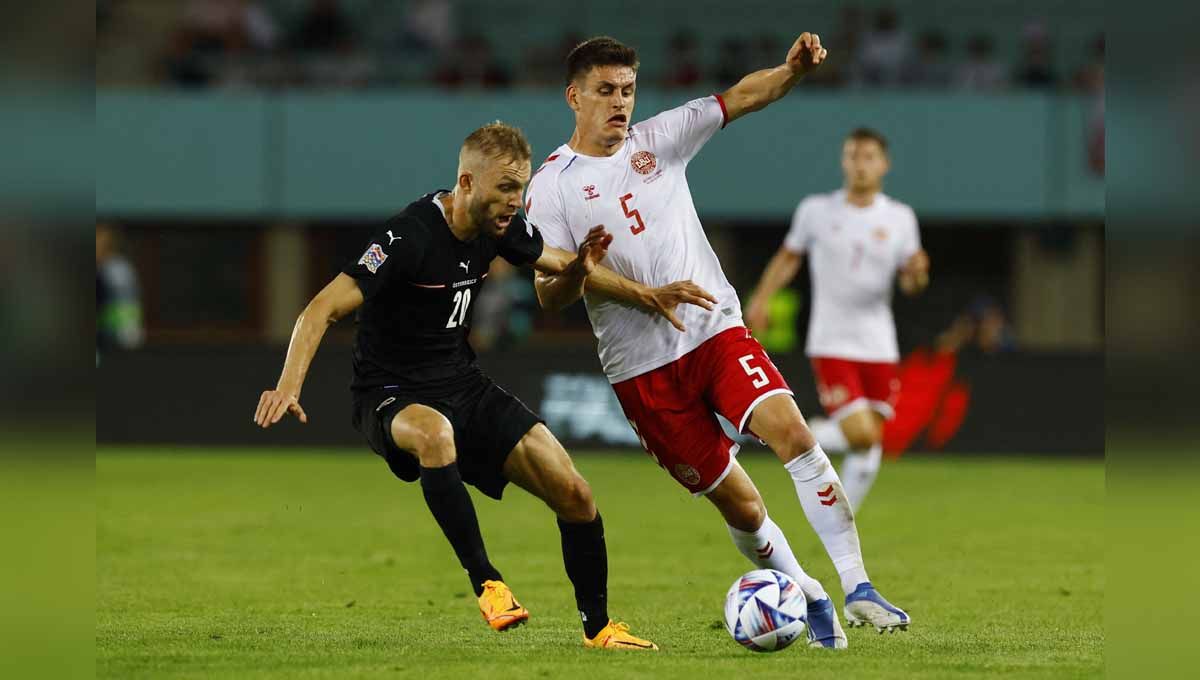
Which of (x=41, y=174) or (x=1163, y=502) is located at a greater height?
(x=41, y=174)

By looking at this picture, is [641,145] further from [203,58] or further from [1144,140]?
[203,58]

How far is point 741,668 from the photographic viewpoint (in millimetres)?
6242

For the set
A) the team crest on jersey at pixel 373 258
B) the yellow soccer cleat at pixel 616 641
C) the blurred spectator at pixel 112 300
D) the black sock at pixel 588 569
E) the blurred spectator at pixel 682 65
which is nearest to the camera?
the team crest on jersey at pixel 373 258

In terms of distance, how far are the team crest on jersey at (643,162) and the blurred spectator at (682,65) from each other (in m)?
16.5

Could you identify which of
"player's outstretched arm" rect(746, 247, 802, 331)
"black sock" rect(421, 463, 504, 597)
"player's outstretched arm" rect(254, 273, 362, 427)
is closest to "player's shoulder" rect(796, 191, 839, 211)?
"player's outstretched arm" rect(746, 247, 802, 331)

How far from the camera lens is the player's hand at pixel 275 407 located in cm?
621

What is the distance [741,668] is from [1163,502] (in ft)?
8.12

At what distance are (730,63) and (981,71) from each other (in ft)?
11.9

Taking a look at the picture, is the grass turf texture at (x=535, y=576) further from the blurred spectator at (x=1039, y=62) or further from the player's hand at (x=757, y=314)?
the blurred spectator at (x=1039, y=62)

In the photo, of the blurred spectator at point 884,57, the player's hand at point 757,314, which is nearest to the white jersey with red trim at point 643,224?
the player's hand at point 757,314

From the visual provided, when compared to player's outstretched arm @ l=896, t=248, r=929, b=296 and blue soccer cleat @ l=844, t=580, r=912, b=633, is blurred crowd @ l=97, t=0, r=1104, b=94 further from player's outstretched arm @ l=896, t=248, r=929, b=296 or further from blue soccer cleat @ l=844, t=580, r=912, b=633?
blue soccer cleat @ l=844, t=580, r=912, b=633

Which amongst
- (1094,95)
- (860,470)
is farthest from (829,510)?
(1094,95)

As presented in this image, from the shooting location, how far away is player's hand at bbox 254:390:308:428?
6.21 meters

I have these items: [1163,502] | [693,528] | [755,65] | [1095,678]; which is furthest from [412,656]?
[755,65]
